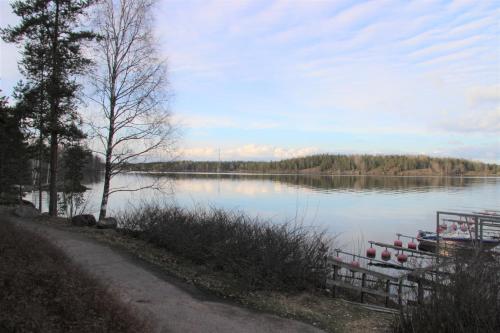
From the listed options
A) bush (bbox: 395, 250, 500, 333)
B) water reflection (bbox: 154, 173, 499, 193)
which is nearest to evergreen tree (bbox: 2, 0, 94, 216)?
bush (bbox: 395, 250, 500, 333)

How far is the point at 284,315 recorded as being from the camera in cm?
828

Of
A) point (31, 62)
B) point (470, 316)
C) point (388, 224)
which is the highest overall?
point (31, 62)

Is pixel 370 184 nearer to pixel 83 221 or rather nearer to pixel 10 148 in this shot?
pixel 10 148

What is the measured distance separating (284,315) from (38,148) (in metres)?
19.8

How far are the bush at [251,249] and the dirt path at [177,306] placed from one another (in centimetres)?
166

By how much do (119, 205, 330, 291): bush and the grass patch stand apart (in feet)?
16.0

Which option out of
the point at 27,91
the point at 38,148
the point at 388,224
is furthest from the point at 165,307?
the point at 388,224

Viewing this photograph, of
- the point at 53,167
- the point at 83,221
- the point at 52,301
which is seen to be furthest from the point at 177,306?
the point at 53,167

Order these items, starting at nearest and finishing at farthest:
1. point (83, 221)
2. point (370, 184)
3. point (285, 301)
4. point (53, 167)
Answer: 1. point (285, 301)
2. point (83, 221)
3. point (53, 167)
4. point (370, 184)

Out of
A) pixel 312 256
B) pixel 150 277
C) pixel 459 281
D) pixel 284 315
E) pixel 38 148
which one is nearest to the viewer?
pixel 459 281

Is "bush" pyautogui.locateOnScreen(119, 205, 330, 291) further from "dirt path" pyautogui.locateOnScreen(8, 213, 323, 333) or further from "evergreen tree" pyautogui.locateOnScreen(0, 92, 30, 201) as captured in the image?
"evergreen tree" pyautogui.locateOnScreen(0, 92, 30, 201)

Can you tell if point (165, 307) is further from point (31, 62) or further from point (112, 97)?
point (31, 62)

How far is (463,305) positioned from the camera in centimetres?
609

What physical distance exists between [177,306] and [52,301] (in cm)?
341
